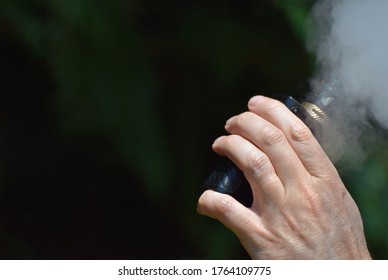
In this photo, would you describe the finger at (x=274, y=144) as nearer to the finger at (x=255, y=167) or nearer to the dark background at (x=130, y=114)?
the finger at (x=255, y=167)

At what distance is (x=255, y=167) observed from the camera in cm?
118

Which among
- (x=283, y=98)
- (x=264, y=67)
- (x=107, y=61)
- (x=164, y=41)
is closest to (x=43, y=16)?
(x=107, y=61)

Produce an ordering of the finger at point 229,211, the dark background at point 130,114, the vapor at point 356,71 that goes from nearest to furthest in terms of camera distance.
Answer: the finger at point 229,211 → the vapor at point 356,71 → the dark background at point 130,114

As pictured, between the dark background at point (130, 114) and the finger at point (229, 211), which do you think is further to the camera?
the dark background at point (130, 114)

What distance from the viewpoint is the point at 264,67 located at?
188cm

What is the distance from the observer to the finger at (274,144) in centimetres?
120

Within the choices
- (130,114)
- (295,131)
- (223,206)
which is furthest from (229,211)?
(130,114)

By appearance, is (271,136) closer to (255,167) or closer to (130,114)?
(255,167)

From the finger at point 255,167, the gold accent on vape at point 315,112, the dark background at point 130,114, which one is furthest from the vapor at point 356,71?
the dark background at point 130,114

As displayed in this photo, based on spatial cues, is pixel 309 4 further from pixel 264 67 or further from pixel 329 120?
pixel 329 120

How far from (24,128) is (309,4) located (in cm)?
68

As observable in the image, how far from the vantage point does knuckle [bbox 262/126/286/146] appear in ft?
3.93

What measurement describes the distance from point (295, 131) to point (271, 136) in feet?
0.11

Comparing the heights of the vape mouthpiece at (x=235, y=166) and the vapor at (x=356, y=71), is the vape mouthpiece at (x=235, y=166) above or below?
below
